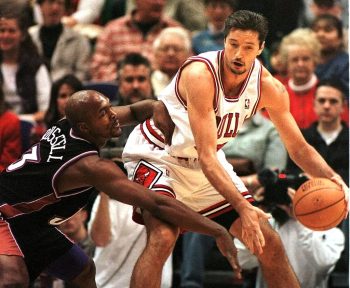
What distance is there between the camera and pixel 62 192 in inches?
234

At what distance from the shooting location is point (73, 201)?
608cm

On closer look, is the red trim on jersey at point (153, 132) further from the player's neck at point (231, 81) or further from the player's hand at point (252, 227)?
the player's hand at point (252, 227)

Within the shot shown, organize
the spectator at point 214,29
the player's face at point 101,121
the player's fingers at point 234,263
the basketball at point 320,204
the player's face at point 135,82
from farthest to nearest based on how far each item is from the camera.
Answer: the spectator at point 214,29, the player's face at point 135,82, the basketball at point 320,204, the player's face at point 101,121, the player's fingers at point 234,263

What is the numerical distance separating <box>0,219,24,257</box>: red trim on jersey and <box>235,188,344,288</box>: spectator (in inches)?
92.9

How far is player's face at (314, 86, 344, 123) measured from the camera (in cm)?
827

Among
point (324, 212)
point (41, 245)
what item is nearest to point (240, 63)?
point (324, 212)

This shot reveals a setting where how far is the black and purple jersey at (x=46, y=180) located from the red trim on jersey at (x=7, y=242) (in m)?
0.07

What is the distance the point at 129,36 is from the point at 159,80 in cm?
93

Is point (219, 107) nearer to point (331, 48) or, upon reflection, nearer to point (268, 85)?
point (268, 85)

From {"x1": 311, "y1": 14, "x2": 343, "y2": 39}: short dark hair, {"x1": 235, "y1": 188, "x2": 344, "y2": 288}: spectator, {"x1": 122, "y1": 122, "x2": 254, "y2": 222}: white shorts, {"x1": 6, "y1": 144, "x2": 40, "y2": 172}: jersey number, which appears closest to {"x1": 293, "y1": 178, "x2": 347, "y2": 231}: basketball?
{"x1": 122, "y1": 122, "x2": 254, "y2": 222}: white shorts

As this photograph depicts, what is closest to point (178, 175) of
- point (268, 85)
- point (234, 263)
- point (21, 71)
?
point (268, 85)

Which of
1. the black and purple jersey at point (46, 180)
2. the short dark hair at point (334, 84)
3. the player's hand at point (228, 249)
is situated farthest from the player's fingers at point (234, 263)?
the short dark hair at point (334, 84)

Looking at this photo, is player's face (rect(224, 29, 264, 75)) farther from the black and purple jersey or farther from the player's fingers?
the player's fingers

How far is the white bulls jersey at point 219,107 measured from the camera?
6.18 m
